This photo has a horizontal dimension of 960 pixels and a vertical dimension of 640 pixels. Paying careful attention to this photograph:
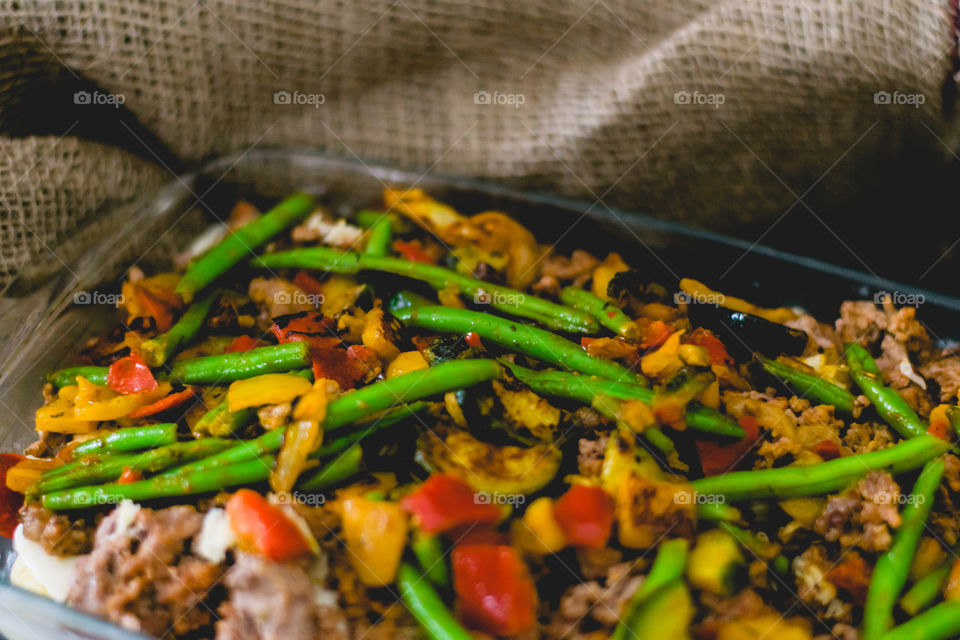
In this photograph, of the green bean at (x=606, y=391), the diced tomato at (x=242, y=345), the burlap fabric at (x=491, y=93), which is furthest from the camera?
the burlap fabric at (x=491, y=93)

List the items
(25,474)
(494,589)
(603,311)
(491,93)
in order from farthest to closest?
(491,93)
(603,311)
(25,474)
(494,589)

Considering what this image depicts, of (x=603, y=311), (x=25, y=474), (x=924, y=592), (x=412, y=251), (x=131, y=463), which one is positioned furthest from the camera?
(x=412, y=251)

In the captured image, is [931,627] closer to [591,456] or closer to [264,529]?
[591,456]

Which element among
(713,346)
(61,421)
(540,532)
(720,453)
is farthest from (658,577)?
(61,421)

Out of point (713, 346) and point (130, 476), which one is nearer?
point (130, 476)

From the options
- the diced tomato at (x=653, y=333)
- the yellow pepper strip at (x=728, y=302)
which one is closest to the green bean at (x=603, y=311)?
the diced tomato at (x=653, y=333)

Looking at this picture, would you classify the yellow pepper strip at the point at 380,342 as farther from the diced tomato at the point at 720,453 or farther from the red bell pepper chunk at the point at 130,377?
the diced tomato at the point at 720,453
